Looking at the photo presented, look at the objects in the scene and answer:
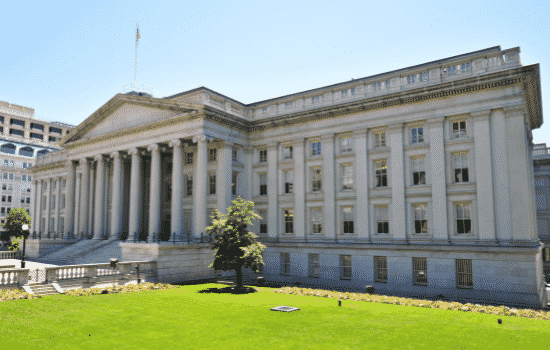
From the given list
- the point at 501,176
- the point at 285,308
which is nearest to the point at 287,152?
Result: the point at 501,176

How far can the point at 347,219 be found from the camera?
3616 cm

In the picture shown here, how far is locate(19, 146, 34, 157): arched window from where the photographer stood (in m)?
103

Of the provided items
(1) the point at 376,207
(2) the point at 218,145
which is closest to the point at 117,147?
(2) the point at 218,145

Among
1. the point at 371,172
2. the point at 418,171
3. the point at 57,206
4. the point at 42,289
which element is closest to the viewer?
the point at 42,289

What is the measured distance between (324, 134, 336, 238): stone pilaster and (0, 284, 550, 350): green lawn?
12.1m

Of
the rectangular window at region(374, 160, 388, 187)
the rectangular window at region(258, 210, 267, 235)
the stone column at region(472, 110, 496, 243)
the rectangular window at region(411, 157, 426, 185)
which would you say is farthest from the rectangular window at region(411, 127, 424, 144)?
the rectangular window at region(258, 210, 267, 235)

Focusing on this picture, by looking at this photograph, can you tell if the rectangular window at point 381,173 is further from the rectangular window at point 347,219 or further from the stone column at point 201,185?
the stone column at point 201,185

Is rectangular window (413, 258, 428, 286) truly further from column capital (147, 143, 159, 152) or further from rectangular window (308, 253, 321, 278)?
column capital (147, 143, 159, 152)

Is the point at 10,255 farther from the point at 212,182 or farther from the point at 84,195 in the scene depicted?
the point at 212,182

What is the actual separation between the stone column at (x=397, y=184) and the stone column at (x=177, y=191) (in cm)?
1938

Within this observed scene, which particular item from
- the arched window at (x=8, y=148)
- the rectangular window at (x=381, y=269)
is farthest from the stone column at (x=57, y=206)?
the rectangular window at (x=381, y=269)

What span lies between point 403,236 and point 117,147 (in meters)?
31.7

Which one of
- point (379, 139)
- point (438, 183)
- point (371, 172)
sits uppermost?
point (379, 139)

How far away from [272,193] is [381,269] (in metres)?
12.8
